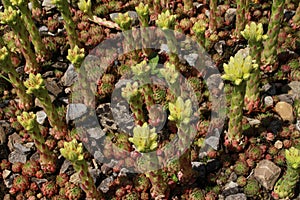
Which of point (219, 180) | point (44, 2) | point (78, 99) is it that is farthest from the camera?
point (44, 2)

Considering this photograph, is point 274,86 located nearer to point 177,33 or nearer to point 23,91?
point 177,33

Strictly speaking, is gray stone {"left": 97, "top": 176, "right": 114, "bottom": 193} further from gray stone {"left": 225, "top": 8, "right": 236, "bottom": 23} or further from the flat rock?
gray stone {"left": 225, "top": 8, "right": 236, "bottom": 23}

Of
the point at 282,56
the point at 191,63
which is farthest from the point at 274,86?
the point at 191,63

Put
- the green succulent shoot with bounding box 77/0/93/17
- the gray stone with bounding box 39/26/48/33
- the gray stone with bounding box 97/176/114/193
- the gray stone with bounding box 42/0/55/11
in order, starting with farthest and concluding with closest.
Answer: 1. the gray stone with bounding box 42/0/55/11
2. the gray stone with bounding box 39/26/48/33
3. the green succulent shoot with bounding box 77/0/93/17
4. the gray stone with bounding box 97/176/114/193

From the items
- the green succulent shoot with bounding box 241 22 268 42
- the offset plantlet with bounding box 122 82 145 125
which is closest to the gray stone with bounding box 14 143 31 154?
the offset plantlet with bounding box 122 82 145 125

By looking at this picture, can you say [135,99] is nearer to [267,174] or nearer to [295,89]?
[267,174]

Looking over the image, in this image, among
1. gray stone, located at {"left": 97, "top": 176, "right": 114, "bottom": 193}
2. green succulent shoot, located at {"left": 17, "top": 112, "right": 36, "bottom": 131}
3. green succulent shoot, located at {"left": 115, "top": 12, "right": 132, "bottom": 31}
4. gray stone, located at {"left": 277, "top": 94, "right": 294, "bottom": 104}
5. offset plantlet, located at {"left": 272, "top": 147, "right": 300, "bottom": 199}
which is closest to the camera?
offset plantlet, located at {"left": 272, "top": 147, "right": 300, "bottom": 199}

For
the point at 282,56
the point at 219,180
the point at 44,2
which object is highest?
the point at 44,2
